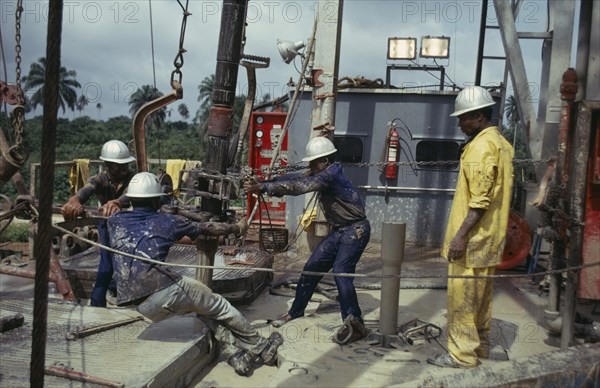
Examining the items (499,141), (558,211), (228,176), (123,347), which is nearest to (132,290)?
(123,347)

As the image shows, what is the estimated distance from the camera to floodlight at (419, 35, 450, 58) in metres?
11.5

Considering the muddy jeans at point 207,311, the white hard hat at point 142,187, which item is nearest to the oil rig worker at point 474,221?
A: the muddy jeans at point 207,311

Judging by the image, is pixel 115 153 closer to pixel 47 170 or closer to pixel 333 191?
pixel 333 191

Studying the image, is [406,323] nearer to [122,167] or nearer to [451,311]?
[451,311]

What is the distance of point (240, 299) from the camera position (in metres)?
6.76

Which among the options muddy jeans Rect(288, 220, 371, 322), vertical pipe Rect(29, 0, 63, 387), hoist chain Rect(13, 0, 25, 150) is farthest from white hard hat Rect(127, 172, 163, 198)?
vertical pipe Rect(29, 0, 63, 387)

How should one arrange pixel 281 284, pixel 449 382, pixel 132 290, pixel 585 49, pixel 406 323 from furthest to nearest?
pixel 281 284 < pixel 406 323 < pixel 585 49 < pixel 132 290 < pixel 449 382

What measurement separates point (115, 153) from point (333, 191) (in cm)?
250

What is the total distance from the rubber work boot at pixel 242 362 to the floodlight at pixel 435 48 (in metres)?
8.31

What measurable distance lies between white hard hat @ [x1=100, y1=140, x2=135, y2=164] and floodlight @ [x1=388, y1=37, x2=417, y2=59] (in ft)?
22.1

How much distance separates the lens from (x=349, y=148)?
37.7ft

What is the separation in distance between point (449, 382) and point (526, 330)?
3310 mm

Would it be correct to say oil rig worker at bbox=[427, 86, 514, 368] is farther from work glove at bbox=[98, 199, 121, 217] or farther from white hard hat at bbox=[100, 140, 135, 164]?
white hard hat at bbox=[100, 140, 135, 164]

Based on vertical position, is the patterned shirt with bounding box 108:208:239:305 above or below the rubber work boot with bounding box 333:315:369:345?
above
